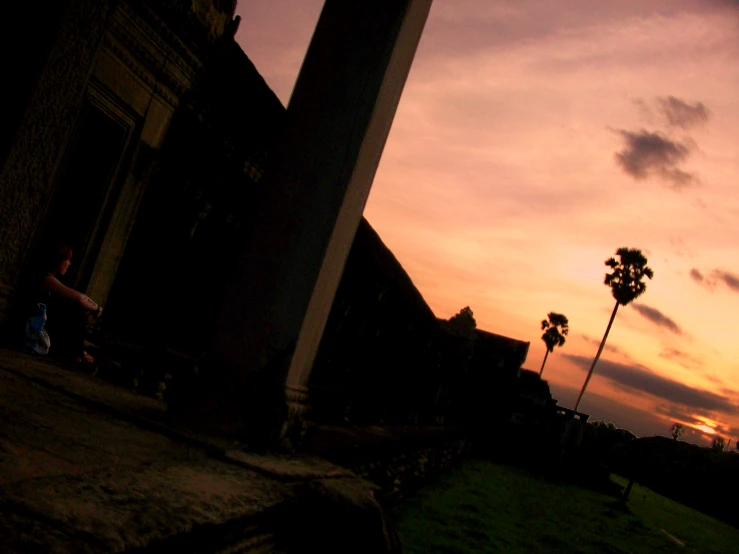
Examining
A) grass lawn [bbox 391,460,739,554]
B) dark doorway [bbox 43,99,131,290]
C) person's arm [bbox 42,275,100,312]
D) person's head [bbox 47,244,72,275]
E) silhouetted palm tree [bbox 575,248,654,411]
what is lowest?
grass lawn [bbox 391,460,739,554]

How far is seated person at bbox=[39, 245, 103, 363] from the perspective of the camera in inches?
145

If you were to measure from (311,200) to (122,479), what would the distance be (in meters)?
1.34

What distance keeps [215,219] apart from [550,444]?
18.0m

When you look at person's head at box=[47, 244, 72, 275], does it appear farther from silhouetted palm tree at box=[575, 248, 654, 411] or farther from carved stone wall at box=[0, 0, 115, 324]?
silhouetted palm tree at box=[575, 248, 654, 411]

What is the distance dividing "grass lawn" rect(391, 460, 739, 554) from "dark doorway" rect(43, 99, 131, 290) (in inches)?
122

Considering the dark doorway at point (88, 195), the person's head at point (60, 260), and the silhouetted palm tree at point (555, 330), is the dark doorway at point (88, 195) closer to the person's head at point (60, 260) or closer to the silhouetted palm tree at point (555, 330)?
the person's head at point (60, 260)

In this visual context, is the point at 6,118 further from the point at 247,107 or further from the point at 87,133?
the point at 247,107

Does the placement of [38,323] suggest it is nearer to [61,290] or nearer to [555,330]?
[61,290]

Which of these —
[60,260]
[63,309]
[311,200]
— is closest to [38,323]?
[63,309]

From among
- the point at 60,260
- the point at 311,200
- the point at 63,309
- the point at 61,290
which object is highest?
the point at 311,200

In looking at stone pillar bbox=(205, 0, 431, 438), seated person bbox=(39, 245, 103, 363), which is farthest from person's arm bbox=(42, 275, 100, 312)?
stone pillar bbox=(205, 0, 431, 438)

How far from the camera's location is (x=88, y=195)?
403 cm

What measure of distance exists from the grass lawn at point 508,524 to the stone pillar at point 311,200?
2718mm

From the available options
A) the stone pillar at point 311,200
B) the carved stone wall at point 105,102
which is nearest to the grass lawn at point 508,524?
the stone pillar at point 311,200
